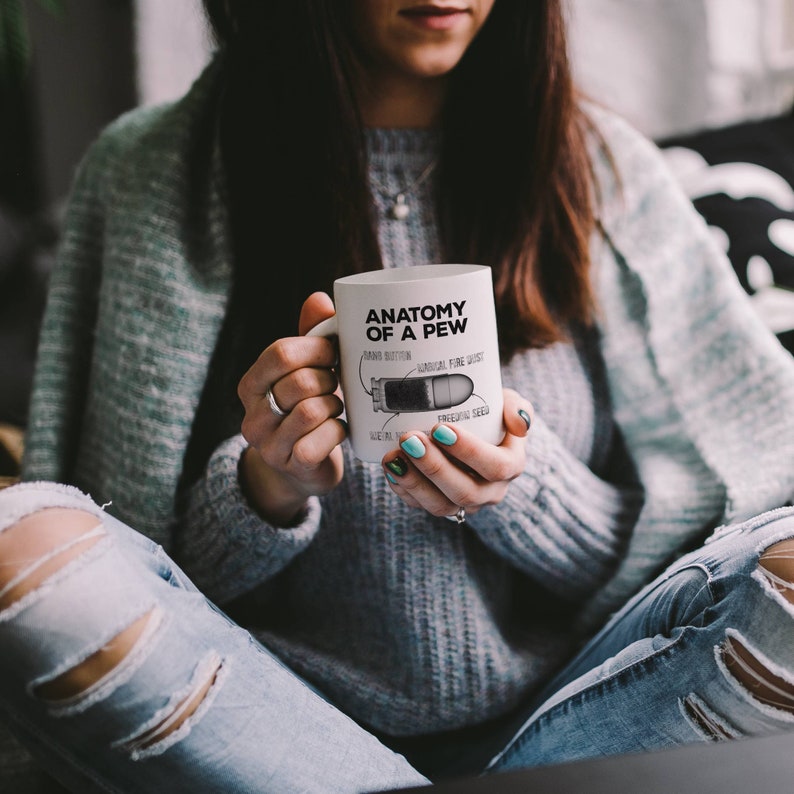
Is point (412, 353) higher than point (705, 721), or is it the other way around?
point (412, 353)

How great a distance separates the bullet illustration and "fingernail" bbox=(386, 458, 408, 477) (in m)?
0.03

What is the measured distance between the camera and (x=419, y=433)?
0.46 metres

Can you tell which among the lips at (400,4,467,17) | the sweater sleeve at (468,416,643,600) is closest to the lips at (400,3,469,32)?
the lips at (400,4,467,17)

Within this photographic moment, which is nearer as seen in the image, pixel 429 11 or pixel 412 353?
pixel 412 353

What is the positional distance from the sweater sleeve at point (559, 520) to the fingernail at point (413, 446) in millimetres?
179

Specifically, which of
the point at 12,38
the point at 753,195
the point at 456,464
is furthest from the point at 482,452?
the point at 12,38

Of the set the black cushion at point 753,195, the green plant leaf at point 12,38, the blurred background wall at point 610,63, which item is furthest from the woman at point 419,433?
the blurred background wall at point 610,63

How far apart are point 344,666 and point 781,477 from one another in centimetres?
39

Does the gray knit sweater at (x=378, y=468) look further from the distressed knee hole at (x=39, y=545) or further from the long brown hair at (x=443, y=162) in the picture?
the distressed knee hole at (x=39, y=545)

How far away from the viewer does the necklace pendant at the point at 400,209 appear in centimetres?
66

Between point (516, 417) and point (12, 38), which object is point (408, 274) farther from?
point (12, 38)

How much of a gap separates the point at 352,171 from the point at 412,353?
0.24 m

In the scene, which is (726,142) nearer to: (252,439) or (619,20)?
(619,20)

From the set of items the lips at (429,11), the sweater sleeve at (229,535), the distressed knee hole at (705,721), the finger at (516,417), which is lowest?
the distressed knee hole at (705,721)
